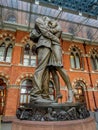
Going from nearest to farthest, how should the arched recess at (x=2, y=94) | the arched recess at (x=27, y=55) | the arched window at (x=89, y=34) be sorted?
the arched recess at (x=2, y=94)
the arched recess at (x=27, y=55)
the arched window at (x=89, y=34)

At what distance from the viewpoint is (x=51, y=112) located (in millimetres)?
2652

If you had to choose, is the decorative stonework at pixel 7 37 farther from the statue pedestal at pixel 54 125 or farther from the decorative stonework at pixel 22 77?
the statue pedestal at pixel 54 125

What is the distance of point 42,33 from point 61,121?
7.73 ft

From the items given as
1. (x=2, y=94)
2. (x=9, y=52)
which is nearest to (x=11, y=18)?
(x=9, y=52)

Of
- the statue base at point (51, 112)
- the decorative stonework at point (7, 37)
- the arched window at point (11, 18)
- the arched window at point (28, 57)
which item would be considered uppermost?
the arched window at point (11, 18)

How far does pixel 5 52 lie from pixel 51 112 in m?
9.98

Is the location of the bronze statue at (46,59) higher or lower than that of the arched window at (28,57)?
lower

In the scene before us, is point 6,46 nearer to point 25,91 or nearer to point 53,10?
point 25,91

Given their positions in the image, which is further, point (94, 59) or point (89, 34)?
point (89, 34)

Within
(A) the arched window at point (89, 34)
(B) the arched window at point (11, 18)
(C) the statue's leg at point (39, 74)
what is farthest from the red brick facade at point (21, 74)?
(C) the statue's leg at point (39, 74)

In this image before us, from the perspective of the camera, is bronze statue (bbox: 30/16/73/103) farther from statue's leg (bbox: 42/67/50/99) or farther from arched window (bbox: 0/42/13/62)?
arched window (bbox: 0/42/13/62)

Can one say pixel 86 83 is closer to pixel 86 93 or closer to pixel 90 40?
pixel 86 93

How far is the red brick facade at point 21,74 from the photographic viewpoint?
10015mm

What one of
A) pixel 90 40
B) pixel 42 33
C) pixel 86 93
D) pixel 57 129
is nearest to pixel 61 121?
pixel 57 129
